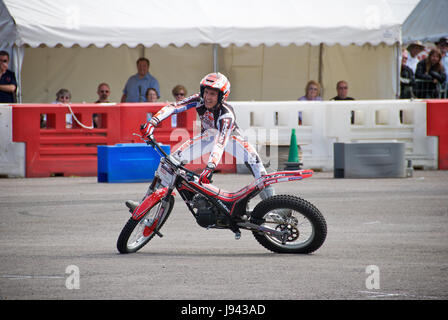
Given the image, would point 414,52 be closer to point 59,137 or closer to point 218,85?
point 59,137

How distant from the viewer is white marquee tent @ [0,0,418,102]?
60.6ft

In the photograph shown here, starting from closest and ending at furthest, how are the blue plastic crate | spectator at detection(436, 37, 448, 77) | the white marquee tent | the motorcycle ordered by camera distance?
the motorcycle
the blue plastic crate
the white marquee tent
spectator at detection(436, 37, 448, 77)

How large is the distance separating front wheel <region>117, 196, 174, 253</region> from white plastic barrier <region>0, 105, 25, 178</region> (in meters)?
8.33

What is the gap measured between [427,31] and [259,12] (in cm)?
428

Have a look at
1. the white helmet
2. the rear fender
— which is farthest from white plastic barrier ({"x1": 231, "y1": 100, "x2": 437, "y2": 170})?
the rear fender

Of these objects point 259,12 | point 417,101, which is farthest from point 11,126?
point 417,101

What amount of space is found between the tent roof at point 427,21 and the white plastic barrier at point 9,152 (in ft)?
29.7

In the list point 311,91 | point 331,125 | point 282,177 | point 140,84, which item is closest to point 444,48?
point 311,91

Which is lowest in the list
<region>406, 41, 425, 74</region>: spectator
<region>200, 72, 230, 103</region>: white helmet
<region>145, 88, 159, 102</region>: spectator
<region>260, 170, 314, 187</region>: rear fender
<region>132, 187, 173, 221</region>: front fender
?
<region>132, 187, 173, 221</region>: front fender

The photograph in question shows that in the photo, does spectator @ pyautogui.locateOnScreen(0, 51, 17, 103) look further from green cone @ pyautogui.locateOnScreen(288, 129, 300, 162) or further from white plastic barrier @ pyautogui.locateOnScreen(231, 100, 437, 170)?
green cone @ pyautogui.locateOnScreen(288, 129, 300, 162)

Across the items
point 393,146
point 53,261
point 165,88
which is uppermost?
point 165,88

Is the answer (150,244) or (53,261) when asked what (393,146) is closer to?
(150,244)

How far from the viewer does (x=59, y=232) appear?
→ 9.78 m

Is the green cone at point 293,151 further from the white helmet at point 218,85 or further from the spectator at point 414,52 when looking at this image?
the white helmet at point 218,85
